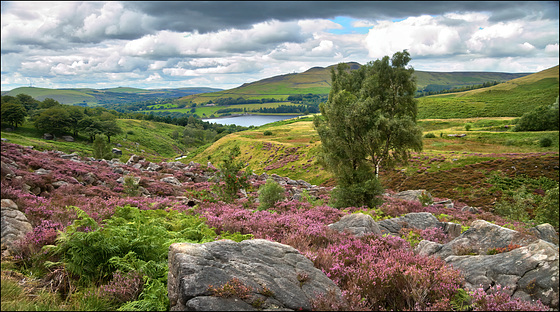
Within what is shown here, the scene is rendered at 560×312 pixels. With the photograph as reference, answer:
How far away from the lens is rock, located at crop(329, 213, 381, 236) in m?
9.40

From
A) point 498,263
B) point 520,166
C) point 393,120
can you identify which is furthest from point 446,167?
point 498,263

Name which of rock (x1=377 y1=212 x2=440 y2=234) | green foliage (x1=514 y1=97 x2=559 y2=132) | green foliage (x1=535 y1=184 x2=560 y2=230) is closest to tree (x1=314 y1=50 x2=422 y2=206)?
rock (x1=377 y1=212 x2=440 y2=234)

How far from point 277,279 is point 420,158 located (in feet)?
174

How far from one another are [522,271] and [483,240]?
8.97 feet

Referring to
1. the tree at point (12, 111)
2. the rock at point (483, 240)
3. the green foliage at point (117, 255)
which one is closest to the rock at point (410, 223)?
the rock at point (483, 240)

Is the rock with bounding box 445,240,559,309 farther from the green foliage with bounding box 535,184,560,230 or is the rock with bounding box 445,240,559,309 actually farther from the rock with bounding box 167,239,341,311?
the rock with bounding box 167,239,341,311

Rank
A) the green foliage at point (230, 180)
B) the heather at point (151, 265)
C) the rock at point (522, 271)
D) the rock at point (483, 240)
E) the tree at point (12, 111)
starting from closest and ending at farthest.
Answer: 1. the rock at point (522, 271)
2. the heather at point (151, 265)
3. the rock at point (483, 240)
4. the tree at point (12, 111)
5. the green foliage at point (230, 180)

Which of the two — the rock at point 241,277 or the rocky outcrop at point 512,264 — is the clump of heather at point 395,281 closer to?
the rock at point 241,277

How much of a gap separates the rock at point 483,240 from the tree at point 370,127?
12.5 m

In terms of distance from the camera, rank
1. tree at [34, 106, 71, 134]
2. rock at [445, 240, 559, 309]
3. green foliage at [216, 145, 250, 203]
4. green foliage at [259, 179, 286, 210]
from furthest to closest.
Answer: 1. tree at [34, 106, 71, 134]
2. green foliage at [216, 145, 250, 203]
3. green foliage at [259, 179, 286, 210]
4. rock at [445, 240, 559, 309]

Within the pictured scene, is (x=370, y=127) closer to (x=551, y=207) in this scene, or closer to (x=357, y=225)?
(x=551, y=207)

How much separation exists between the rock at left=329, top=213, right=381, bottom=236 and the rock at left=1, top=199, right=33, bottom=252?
9003 millimetres

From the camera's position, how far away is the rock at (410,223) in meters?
11.8

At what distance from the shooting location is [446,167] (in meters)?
44.6
